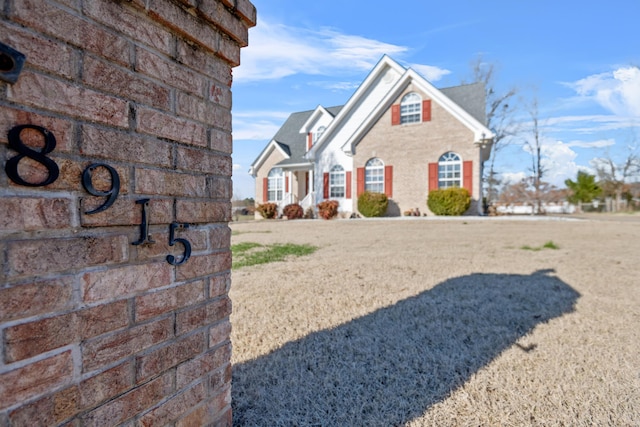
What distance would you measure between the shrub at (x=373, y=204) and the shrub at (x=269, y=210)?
520 cm

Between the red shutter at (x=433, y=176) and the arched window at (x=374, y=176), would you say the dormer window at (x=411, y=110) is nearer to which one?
the arched window at (x=374, y=176)

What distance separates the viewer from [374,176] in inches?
663

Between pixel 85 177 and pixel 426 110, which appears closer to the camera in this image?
pixel 85 177

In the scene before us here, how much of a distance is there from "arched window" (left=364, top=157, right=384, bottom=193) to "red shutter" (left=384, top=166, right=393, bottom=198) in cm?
25

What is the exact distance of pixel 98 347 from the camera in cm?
99

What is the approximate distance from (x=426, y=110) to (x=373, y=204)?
468 centimetres

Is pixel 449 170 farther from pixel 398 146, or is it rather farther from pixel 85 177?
pixel 85 177

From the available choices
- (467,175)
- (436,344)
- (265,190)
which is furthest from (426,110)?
(436,344)

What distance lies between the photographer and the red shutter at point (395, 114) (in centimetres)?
1617

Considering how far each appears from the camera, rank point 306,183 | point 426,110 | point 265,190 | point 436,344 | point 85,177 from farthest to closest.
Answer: point 265,190, point 306,183, point 426,110, point 436,344, point 85,177

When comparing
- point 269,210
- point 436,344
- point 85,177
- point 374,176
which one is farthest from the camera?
point 269,210

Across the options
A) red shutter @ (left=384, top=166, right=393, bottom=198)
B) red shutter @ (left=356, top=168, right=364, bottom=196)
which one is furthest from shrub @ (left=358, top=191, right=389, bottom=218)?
red shutter @ (left=356, top=168, right=364, bottom=196)

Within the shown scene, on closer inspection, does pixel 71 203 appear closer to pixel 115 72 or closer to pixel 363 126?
pixel 115 72

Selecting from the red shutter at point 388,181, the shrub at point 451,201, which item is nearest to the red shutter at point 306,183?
the red shutter at point 388,181
